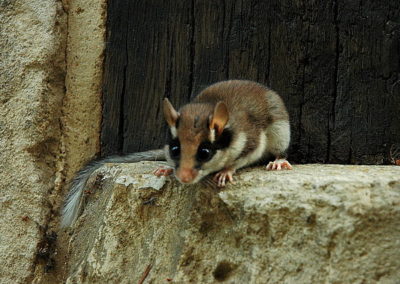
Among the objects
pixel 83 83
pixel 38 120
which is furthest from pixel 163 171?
pixel 83 83

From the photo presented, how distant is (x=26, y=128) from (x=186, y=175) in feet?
4.51

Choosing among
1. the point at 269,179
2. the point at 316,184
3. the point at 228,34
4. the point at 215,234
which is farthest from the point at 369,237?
the point at 228,34

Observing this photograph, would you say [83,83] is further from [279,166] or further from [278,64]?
[279,166]

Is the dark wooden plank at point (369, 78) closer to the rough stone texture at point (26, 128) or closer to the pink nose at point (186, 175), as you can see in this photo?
the pink nose at point (186, 175)

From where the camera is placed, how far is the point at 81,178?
4023mm

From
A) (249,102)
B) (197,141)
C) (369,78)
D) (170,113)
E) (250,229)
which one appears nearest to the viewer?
(250,229)

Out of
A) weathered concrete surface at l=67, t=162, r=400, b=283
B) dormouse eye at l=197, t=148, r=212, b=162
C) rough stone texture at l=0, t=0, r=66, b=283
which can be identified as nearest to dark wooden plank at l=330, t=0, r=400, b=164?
weathered concrete surface at l=67, t=162, r=400, b=283

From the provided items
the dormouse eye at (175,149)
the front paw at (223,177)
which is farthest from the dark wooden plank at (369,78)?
the dormouse eye at (175,149)

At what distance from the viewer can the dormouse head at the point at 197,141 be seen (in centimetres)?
325

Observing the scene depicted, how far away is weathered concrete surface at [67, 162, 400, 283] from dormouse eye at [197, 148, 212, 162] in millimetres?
182

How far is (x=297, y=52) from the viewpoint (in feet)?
13.4

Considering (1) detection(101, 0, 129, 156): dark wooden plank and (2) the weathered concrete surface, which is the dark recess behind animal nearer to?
(1) detection(101, 0, 129, 156): dark wooden plank

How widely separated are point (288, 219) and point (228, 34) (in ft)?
5.68

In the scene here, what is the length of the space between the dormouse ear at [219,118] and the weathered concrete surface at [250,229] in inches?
13.8
